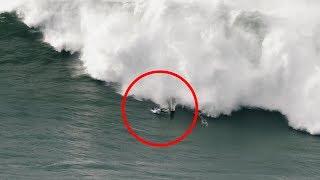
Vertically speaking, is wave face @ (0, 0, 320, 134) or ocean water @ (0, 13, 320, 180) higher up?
wave face @ (0, 0, 320, 134)

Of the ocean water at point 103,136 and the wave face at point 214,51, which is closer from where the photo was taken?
the ocean water at point 103,136

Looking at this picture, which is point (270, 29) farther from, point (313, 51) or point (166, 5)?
point (166, 5)

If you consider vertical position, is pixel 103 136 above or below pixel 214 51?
below

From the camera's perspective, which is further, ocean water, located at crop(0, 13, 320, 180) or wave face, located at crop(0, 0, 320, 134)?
wave face, located at crop(0, 0, 320, 134)

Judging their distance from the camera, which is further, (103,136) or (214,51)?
(214,51)
